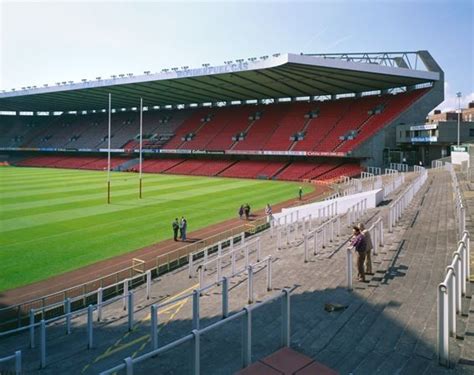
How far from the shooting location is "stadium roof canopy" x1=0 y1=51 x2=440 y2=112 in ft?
149

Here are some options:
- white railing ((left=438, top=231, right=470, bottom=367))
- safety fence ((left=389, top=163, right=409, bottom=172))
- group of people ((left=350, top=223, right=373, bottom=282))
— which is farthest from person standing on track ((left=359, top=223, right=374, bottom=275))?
safety fence ((left=389, top=163, right=409, bottom=172))

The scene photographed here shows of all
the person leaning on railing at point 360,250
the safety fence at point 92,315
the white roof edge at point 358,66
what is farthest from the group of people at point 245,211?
the white roof edge at point 358,66

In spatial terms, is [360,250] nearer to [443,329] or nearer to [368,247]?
[368,247]

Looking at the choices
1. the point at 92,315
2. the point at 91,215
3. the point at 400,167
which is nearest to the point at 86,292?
the point at 92,315

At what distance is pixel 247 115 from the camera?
68938 millimetres

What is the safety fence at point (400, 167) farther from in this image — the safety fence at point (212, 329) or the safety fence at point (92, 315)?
the safety fence at point (212, 329)

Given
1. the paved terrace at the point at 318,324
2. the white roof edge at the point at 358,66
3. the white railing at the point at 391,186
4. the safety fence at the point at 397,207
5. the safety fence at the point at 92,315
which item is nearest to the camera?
the paved terrace at the point at 318,324

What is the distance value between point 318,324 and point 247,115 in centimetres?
6312

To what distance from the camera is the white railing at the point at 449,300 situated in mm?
5652

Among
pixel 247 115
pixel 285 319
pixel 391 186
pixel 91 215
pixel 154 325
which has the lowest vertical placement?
pixel 91 215

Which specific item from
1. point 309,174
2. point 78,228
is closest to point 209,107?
point 309,174

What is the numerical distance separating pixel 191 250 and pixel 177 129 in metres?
57.4

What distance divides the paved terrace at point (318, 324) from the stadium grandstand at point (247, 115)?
3317cm

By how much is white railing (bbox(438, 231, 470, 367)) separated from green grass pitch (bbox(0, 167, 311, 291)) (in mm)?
13444
